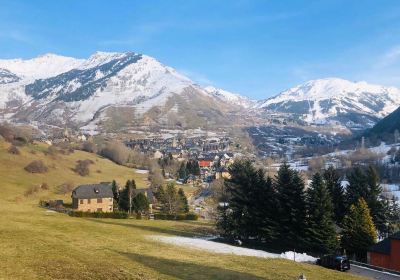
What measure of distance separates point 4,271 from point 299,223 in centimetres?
3656

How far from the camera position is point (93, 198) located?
11100 centimetres

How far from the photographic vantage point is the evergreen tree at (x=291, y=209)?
5369 centimetres

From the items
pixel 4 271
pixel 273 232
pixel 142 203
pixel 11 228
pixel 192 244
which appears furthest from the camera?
pixel 142 203

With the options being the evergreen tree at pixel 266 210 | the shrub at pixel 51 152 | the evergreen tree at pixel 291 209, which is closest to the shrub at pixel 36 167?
the shrub at pixel 51 152

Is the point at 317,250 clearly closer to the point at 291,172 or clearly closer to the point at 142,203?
the point at 291,172

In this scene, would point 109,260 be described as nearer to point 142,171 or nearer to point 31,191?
point 31,191

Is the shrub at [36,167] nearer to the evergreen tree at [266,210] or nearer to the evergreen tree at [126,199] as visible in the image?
the evergreen tree at [126,199]

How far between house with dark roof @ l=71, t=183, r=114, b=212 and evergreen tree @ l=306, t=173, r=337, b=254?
66.8m

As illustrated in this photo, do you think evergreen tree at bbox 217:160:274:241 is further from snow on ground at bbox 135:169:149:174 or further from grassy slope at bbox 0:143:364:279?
snow on ground at bbox 135:169:149:174

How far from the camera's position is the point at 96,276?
86.8 feet

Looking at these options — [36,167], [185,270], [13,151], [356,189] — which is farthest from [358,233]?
[13,151]

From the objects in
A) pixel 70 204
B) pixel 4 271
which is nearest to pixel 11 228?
pixel 4 271

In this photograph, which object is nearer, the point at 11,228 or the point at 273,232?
the point at 11,228

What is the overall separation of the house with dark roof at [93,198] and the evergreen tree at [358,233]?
6714cm
